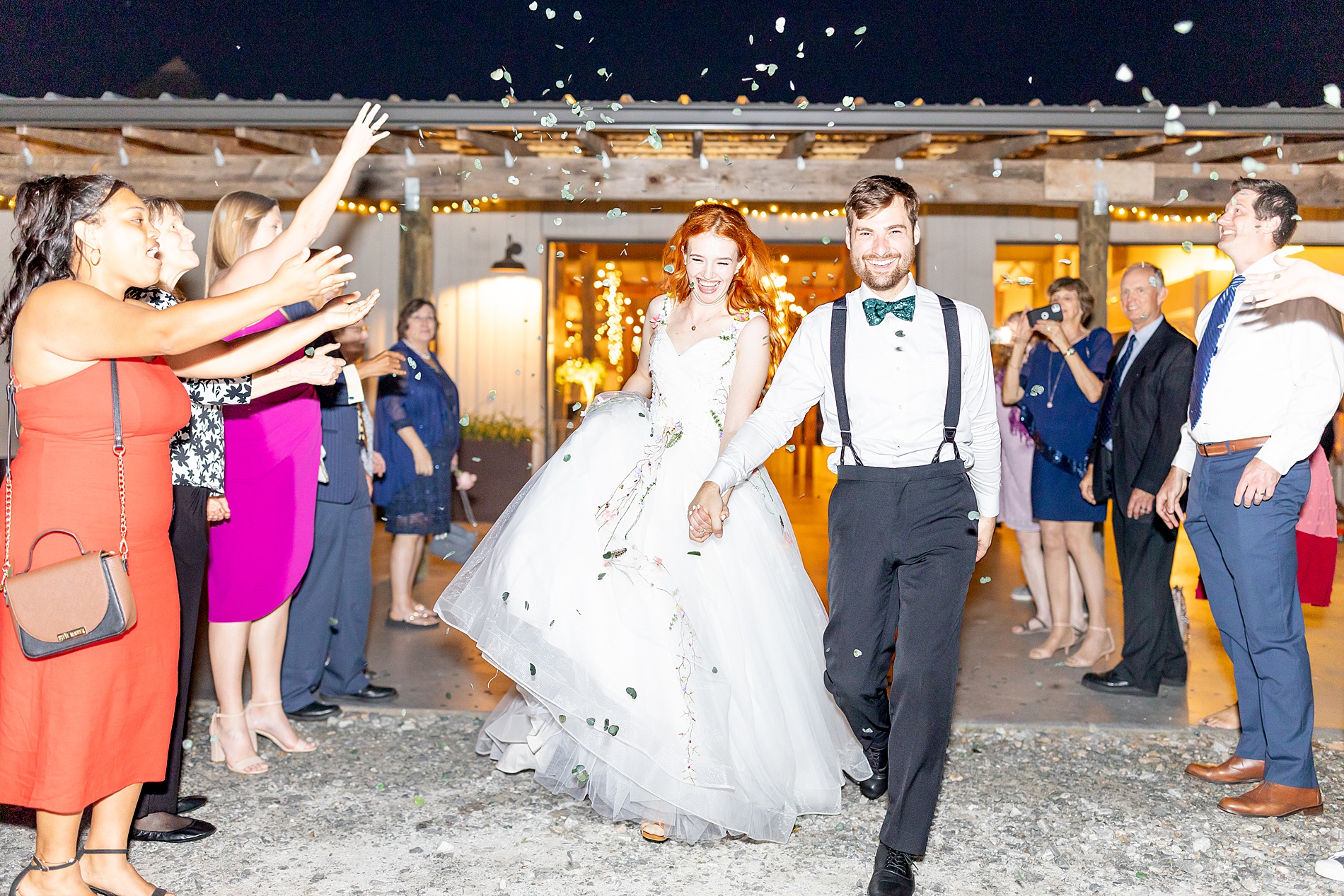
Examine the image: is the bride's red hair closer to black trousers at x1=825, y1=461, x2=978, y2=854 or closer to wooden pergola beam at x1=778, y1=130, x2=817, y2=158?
black trousers at x1=825, y1=461, x2=978, y2=854

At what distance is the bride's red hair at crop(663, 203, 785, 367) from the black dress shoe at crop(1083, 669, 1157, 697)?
86.5 inches

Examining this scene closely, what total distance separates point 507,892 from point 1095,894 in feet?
4.90

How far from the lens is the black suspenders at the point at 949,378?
2646mm

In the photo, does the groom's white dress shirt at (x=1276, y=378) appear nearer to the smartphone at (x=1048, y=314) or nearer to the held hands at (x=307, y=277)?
the smartphone at (x=1048, y=314)

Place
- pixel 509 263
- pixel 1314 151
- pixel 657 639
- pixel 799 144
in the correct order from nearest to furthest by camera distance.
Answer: pixel 657 639
pixel 1314 151
pixel 799 144
pixel 509 263

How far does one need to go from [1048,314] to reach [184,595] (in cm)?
378

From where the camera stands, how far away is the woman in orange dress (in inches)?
82.2

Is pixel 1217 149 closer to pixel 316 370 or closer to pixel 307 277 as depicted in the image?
pixel 316 370

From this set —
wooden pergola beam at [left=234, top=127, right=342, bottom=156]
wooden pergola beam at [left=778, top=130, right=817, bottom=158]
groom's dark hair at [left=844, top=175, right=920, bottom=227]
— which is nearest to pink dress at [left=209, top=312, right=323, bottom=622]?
groom's dark hair at [left=844, top=175, right=920, bottom=227]

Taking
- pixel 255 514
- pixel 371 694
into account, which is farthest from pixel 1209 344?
pixel 371 694

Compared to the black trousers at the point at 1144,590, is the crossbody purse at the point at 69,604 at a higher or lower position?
higher

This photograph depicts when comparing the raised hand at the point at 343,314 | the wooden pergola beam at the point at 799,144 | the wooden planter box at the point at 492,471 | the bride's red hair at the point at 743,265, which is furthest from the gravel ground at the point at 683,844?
the wooden planter box at the point at 492,471

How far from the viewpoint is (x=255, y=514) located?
11.1 feet

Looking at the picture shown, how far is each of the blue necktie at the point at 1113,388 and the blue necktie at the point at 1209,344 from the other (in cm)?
106
